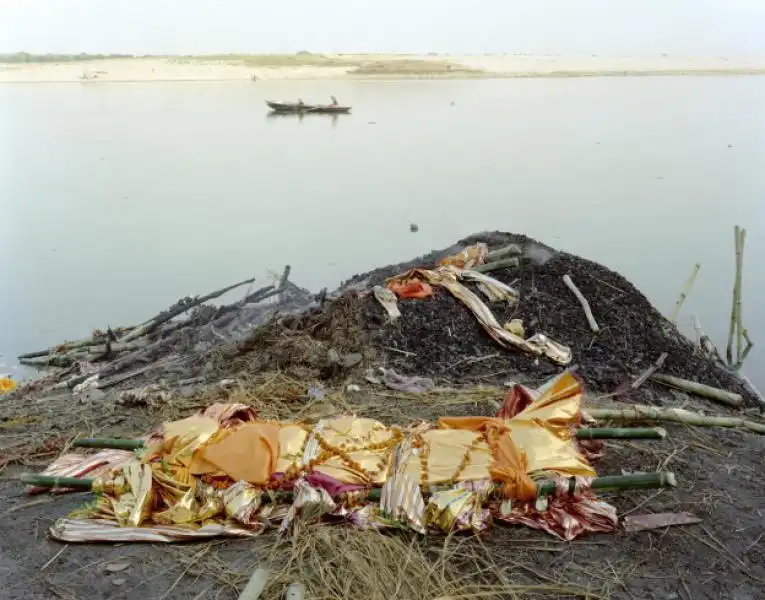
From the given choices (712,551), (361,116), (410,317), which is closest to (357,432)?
(712,551)

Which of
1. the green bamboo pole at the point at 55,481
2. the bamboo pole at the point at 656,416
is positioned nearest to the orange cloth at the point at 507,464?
the bamboo pole at the point at 656,416

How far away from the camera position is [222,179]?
20.3 meters

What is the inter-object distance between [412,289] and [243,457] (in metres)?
3.79

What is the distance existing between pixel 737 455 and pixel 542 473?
160 cm

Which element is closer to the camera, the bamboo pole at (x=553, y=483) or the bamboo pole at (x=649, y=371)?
the bamboo pole at (x=553, y=483)

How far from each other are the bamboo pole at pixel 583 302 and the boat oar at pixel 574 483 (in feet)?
11.5

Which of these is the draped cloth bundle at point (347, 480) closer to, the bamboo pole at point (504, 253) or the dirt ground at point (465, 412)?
the dirt ground at point (465, 412)

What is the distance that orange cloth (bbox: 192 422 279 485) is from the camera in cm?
392

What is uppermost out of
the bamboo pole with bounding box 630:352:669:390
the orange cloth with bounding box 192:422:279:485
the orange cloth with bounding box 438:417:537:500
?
the orange cloth with bounding box 438:417:537:500

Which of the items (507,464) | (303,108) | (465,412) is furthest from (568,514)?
(303,108)

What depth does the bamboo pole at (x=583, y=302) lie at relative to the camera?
7180 millimetres

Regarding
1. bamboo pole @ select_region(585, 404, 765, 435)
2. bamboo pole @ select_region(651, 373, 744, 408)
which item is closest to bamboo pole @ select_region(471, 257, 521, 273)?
bamboo pole @ select_region(651, 373, 744, 408)

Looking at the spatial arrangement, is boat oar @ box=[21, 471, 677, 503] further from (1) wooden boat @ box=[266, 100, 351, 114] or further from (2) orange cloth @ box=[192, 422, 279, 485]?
(1) wooden boat @ box=[266, 100, 351, 114]

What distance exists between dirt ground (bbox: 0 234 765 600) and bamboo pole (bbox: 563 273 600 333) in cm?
8
